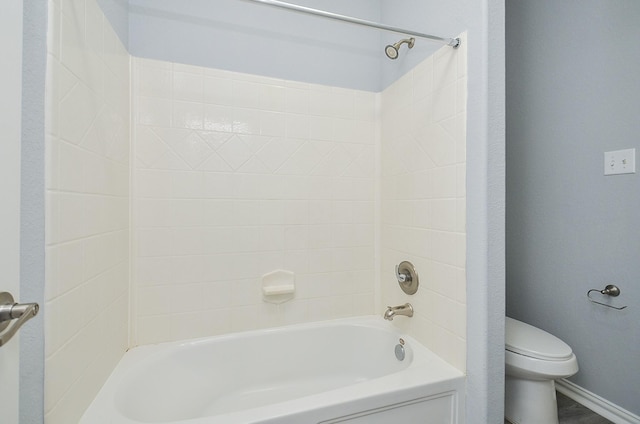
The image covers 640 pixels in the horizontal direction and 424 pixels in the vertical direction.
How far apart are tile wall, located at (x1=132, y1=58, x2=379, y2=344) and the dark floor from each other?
109 cm

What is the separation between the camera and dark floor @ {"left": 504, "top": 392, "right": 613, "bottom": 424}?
131cm

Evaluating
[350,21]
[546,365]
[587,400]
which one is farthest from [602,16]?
[587,400]

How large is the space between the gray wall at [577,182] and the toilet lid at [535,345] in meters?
0.40

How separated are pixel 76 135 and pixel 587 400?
262cm

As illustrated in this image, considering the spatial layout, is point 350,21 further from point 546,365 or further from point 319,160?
point 546,365

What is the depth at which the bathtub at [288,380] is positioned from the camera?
0.89 m

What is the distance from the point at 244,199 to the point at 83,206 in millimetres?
675

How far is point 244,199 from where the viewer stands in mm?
1428

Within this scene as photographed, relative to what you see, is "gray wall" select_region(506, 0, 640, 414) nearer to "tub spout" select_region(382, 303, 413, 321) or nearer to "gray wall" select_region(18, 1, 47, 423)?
"tub spout" select_region(382, 303, 413, 321)

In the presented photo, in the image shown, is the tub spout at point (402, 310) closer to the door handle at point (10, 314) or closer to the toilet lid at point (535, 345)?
the toilet lid at point (535, 345)

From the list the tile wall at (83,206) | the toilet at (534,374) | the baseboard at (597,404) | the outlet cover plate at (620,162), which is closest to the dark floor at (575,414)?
the baseboard at (597,404)

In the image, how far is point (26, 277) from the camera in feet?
2.13

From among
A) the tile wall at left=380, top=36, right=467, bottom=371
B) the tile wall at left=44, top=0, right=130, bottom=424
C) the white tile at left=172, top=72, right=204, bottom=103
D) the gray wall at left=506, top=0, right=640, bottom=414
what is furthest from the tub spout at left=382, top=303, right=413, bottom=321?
the white tile at left=172, top=72, right=204, bottom=103

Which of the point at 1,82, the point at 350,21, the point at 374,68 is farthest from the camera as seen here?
the point at 374,68
